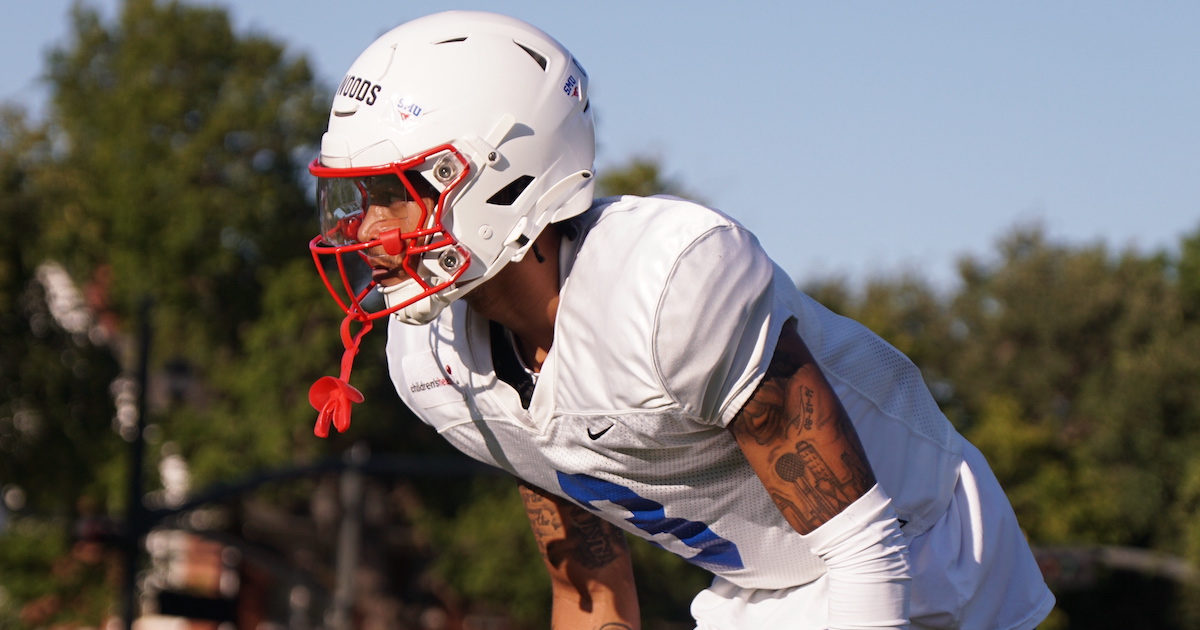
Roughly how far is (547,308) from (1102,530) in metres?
25.2

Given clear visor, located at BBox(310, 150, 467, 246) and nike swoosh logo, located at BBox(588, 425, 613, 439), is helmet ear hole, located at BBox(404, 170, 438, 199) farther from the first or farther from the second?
nike swoosh logo, located at BBox(588, 425, 613, 439)

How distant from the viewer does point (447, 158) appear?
10.2ft

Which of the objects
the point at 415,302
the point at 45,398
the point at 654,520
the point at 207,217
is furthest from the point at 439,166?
the point at 207,217

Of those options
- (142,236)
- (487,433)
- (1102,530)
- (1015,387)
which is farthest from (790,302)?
(1015,387)

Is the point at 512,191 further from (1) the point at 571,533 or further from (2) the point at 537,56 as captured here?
(1) the point at 571,533

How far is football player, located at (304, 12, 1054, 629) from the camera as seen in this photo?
8.86 ft

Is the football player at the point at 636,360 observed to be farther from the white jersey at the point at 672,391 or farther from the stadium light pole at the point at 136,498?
the stadium light pole at the point at 136,498

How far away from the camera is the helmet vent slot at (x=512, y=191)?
3.19 metres

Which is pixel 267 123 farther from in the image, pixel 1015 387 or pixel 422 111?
pixel 422 111

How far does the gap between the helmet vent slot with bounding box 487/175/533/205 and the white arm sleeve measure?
1061 millimetres

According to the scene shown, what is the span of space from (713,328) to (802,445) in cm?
29

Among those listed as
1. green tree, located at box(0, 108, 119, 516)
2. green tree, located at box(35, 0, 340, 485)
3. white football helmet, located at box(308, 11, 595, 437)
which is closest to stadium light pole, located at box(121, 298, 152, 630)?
white football helmet, located at box(308, 11, 595, 437)

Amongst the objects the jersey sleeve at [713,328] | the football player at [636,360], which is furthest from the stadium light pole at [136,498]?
the jersey sleeve at [713,328]

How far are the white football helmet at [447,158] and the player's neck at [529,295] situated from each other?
0.19ft
